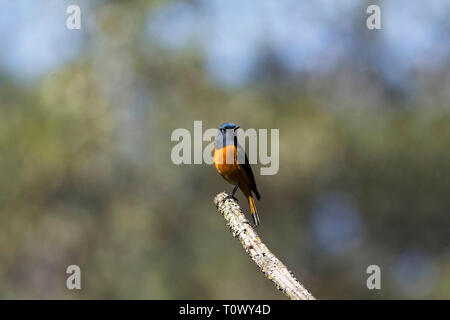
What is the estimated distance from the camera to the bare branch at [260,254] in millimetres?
3797

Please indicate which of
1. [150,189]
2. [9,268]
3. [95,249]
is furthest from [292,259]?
[9,268]

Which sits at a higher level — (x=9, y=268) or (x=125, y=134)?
(x=125, y=134)

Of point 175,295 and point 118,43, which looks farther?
point 118,43

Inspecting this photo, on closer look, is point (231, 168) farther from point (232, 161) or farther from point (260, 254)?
point (260, 254)

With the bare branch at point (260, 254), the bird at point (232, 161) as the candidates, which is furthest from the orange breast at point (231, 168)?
the bare branch at point (260, 254)

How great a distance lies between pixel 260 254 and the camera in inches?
175

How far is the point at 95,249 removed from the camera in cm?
1672

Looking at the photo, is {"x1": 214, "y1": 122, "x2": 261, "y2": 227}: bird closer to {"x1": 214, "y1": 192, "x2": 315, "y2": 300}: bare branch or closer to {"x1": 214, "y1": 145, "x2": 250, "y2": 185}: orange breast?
{"x1": 214, "y1": 145, "x2": 250, "y2": 185}: orange breast

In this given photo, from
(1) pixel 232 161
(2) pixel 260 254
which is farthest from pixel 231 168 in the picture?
(2) pixel 260 254

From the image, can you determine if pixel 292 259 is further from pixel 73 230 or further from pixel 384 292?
pixel 73 230

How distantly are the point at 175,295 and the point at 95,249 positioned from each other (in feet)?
8.86

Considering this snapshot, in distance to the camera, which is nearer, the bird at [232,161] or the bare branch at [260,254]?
the bare branch at [260,254]

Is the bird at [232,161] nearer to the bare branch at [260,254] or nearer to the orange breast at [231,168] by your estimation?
the orange breast at [231,168]

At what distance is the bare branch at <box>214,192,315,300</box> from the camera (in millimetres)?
3797
